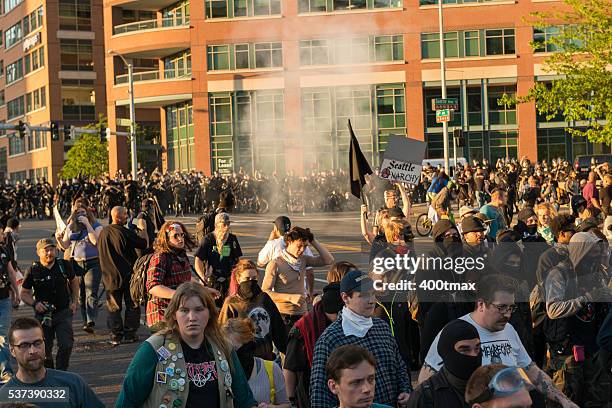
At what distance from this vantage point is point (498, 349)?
5742mm

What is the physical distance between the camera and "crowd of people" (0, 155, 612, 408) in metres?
5.10

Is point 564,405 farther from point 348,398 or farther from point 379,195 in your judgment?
point 379,195

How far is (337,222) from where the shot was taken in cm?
3434

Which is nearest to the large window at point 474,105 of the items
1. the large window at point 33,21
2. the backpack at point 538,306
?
the large window at point 33,21

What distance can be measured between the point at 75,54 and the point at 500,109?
41331 millimetres

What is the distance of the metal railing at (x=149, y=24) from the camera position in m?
58.3

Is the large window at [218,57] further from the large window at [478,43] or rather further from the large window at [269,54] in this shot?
the large window at [478,43]

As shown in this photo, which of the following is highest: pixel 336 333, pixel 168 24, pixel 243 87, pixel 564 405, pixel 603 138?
pixel 168 24

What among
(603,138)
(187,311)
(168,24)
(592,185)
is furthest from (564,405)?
(168,24)

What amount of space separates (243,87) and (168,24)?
6687 millimetres

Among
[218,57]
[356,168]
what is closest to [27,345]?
[356,168]

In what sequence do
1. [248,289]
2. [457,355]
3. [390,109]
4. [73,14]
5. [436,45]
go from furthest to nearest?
1. [73,14]
2. [390,109]
3. [436,45]
4. [248,289]
5. [457,355]

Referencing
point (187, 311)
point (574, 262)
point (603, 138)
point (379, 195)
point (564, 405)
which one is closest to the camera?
point (187, 311)

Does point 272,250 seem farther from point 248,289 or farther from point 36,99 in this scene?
point 36,99
